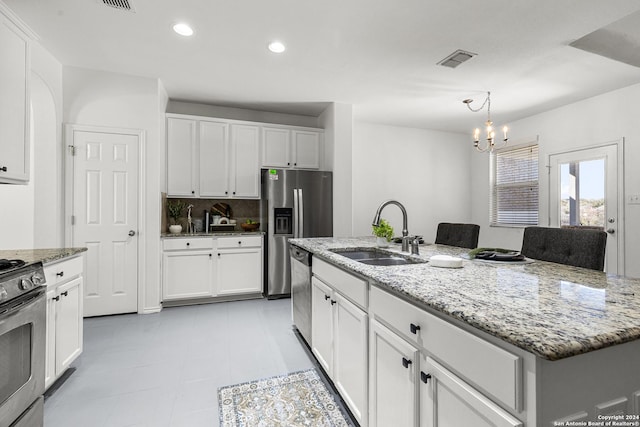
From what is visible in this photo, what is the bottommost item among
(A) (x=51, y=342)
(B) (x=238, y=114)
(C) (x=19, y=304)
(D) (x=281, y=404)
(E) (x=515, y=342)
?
(D) (x=281, y=404)

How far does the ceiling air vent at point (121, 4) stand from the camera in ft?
6.89

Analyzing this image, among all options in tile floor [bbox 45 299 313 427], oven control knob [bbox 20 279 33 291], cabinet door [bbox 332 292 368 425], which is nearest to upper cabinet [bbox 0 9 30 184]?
oven control knob [bbox 20 279 33 291]

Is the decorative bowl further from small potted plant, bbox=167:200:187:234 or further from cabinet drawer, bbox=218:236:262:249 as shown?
small potted plant, bbox=167:200:187:234

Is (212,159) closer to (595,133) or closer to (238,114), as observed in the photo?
(238,114)

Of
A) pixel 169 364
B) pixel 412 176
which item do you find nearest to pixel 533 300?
pixel 169 364

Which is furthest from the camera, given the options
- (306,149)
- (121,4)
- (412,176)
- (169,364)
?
(412,176)

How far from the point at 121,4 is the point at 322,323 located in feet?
8.61

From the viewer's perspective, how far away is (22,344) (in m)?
1.35

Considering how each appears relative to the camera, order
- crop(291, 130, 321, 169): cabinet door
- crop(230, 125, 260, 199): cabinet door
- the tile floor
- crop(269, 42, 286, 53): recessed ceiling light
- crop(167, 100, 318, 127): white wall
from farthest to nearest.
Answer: crop(291, 130, 321, 169): cabinet door < crop(167, 100, 318, 127): white wall < crop(230, 125, 260, 199): cabinet door < crop(269, 42, 286, 53): recessed ceiling light < the tile floor

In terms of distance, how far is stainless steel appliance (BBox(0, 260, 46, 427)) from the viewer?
122 cm

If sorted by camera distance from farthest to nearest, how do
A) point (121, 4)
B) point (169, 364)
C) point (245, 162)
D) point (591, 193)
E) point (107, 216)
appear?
point (245, 162), point (591, 193), point (107, 216), point (169, 364), point (121, 4)

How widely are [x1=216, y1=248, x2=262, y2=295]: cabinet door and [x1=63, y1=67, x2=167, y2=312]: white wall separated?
70cm

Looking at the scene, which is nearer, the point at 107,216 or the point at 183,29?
the point at 183,29

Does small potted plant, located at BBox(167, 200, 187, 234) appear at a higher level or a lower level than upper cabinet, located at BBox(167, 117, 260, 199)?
lower
